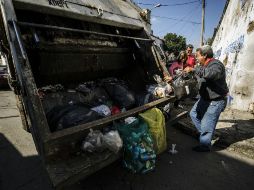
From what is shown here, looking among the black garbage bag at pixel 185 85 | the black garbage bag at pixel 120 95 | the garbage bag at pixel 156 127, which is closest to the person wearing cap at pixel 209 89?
the black garbage bag at pixel 185 85

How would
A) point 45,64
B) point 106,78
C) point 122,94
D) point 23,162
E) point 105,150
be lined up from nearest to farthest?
Answer: point 105,150
point 23,162
point 45,64
point 122,94
point 106,78

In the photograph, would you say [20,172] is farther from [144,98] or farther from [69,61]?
[144,98]

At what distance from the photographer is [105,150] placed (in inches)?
79.8

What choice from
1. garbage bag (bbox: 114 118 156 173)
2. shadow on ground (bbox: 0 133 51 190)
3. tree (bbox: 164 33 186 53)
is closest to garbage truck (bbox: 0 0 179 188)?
garbage bag (bbox: 114 118 156 173)

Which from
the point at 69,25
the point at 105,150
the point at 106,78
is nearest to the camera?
the point at 105,150

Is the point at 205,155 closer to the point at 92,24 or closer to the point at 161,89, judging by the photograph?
the point at 161,89

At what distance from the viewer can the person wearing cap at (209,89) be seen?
2.88 metres

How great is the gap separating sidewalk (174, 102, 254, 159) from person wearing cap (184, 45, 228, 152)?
0.39m

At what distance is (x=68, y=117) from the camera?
2252 millimetres

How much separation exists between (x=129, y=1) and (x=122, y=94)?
2.08 m

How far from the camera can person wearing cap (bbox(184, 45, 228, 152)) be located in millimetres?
2875

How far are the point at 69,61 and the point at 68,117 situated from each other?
122cm

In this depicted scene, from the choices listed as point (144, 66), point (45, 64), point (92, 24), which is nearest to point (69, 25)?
point (92, 24)

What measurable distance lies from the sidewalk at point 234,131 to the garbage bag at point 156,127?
51.6 inches
